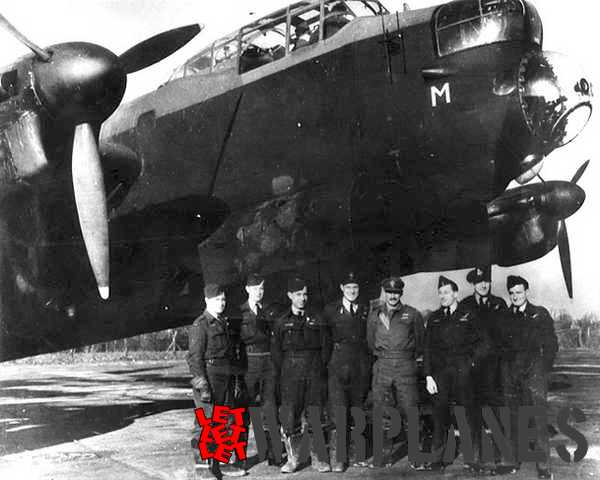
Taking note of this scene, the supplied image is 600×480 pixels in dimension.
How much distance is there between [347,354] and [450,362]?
1.07 meters

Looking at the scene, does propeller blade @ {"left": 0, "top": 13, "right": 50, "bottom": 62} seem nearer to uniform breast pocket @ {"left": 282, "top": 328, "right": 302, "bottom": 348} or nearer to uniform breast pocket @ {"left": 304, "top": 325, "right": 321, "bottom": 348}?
uniform breast pocket @ {"left": 282, "top": 328, "right": 302, "bottom": 348}

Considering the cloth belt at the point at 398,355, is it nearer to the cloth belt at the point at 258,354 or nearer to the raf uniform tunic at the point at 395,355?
the raf uniform tunic at the point at 395,355

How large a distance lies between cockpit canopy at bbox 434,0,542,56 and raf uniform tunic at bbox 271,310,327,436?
3619 millimetres

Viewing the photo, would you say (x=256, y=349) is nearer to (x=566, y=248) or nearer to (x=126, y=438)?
(x=126, y=438)

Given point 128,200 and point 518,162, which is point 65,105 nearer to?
point 128,200

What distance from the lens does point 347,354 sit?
718cm

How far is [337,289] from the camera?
8.80 metres

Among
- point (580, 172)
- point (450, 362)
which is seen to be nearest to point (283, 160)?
point (450, 362)

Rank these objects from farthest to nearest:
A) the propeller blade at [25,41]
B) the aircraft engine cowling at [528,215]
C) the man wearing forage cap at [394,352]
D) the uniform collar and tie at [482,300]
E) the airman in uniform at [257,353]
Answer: the aircraft engine cowling at [528,215], the uniform collar and tie at [482,300], the airman in uniform at [257,353], the propeller blade at [25,41], the man wearing forage cap at [394,352]

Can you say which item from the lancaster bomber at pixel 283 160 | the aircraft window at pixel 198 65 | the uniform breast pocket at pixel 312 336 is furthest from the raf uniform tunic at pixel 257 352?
the aircraft window at pixel 198 65

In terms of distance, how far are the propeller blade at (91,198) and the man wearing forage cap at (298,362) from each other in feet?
6.86

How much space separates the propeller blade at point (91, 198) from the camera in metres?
7.59

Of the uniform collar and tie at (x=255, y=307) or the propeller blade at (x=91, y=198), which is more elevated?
the propeller blade at (x=91, y=198)

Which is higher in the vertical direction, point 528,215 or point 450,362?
point 528,215
